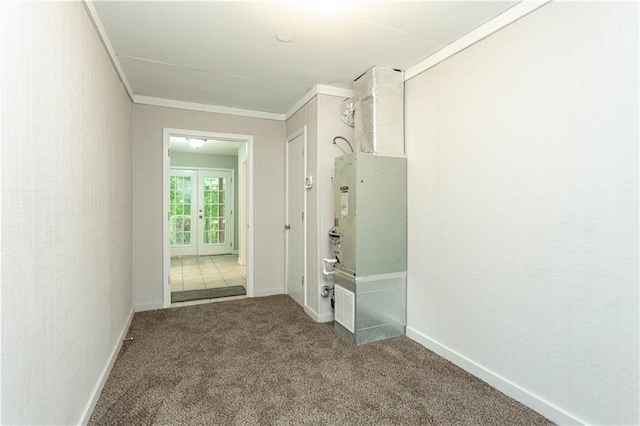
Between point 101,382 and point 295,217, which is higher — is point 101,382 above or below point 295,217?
below

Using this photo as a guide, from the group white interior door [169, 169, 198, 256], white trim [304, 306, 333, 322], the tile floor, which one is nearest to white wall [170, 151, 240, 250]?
white interior door [169, 169, 198, 256]

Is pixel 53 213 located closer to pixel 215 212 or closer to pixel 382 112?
pixel 382 112

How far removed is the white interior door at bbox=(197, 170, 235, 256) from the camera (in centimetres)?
774

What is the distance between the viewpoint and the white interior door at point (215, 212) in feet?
25.4

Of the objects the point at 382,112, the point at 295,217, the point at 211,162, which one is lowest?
the point at 295,217

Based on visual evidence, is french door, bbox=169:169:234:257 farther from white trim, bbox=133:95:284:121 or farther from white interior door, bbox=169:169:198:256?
white trim, bbox=133:95:284:121

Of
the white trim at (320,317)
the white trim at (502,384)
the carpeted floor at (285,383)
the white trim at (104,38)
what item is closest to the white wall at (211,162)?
the white trim at (104,38)

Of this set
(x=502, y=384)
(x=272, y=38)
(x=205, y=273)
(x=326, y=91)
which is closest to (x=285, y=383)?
(x=502, y=384)

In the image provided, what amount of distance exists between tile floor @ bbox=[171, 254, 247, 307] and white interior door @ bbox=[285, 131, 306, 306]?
0.86 metres

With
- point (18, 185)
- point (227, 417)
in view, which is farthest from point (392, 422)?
point (18, 185)

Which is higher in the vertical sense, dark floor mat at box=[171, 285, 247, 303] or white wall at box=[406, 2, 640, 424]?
white wall at box=[406, 2, 640, 424]

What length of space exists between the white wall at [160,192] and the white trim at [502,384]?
87.3 inches

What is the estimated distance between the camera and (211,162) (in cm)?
777

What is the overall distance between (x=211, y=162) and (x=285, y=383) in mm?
6617
